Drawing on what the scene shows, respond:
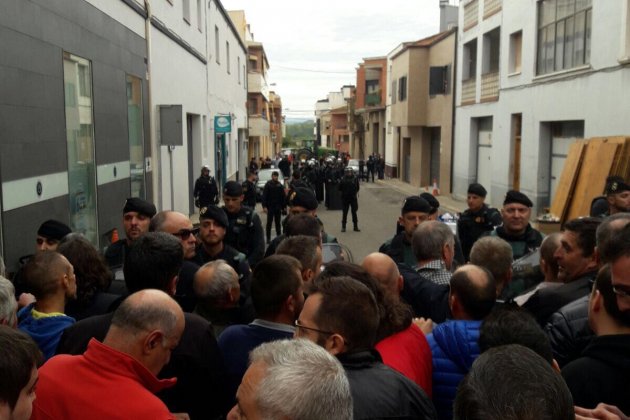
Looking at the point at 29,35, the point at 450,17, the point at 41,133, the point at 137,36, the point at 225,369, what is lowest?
the point at 225,369

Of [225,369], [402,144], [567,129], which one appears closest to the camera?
[225,369]

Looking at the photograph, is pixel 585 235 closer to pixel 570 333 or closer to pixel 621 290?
pixel 570 333

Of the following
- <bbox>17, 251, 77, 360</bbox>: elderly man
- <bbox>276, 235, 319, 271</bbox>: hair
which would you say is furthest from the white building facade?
<bbox>17, 251, 77, 360</bbox>: elderly man

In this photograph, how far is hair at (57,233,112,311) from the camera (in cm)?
393

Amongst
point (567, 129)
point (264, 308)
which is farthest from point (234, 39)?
point (264, 308)

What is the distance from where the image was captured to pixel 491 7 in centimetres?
2458

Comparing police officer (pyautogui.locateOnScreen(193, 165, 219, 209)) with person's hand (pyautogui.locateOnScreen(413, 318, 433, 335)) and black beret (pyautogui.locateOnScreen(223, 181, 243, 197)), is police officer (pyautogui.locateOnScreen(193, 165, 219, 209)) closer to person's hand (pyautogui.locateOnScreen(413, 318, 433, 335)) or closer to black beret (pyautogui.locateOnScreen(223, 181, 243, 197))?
black beret (pyautogui.locateOnScreen(223, 181, 243, 197))

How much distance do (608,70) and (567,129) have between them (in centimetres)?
343

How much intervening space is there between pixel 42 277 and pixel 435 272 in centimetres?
257

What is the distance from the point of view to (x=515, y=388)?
177 centimetres

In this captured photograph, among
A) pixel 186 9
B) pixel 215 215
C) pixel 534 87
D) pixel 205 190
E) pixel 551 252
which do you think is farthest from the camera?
pixel 534 87

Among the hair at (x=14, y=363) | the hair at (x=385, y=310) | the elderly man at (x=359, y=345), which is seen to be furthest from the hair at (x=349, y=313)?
the hair at (x=14, y=363)

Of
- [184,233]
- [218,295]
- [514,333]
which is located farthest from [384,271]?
[184,233]

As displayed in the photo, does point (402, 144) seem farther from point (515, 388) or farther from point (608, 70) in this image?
point (515, 388)
